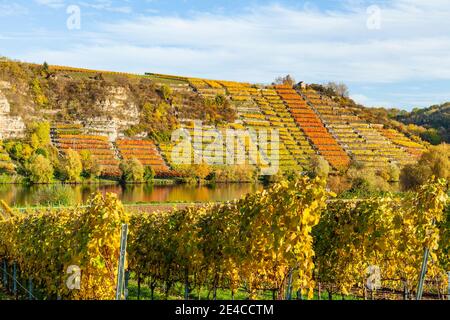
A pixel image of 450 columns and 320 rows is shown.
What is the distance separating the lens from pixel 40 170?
68938 millimetres

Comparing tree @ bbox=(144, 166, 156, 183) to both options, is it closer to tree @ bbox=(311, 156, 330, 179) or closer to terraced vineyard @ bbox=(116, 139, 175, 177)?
terraced vineyard @ bbox=(116, 139, 175, 177)

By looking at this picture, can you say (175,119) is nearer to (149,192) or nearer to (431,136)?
(149,192)

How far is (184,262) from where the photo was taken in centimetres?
1288

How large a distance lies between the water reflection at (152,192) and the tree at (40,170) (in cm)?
396

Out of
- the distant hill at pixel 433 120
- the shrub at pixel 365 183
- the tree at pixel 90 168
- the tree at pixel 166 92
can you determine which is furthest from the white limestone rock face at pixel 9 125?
the distant hill at pixel 433 120

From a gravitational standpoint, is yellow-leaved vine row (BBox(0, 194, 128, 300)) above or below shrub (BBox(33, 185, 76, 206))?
above

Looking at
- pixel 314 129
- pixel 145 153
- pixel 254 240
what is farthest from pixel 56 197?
pixel 314 129

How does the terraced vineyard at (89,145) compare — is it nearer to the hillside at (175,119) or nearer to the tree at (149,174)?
the hillside at (175,119)

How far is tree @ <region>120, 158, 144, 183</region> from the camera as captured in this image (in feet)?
247

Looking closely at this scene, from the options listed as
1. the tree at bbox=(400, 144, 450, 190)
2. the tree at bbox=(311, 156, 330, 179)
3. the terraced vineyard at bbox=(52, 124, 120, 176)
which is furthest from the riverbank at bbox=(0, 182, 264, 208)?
the tree at bbox=(400, 144, 450, 190)

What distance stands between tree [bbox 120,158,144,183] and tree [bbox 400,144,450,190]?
32989 mm

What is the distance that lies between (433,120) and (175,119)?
179 ft

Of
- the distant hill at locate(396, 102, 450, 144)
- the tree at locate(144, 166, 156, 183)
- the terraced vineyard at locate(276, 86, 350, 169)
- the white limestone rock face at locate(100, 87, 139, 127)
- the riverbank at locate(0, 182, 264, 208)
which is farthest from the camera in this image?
the distant hill at locate(396, 102, 450, 144)

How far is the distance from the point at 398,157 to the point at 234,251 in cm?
8677
